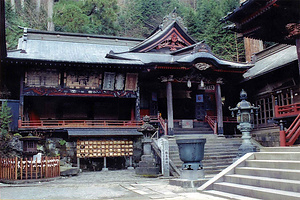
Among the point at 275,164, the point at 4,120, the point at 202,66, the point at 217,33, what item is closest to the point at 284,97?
the point at 202,66

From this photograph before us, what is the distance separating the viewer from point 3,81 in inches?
790

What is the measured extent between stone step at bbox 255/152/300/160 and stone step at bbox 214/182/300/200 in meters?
1.43

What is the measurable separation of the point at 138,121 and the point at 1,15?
1104 centimetres

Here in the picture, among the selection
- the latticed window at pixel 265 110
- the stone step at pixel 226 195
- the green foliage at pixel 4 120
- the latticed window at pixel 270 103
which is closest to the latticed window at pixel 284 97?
the latticed window at pixel 270 103

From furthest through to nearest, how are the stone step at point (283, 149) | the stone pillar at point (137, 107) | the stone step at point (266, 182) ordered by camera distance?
the stone pillar at point (137, 107) < the stone step at point (283, 149) < the stone step at point (266, 182)

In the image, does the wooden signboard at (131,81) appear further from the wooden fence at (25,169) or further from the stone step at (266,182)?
the stone step at (266,182)

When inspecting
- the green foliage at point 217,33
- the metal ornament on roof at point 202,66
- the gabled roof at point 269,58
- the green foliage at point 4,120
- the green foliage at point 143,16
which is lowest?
the green foliage at point 4,120

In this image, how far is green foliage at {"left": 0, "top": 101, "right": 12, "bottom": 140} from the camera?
53.5ft

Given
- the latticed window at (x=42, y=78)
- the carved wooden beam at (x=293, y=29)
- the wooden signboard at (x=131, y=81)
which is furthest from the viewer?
the wooden signboard at (x=131, y=81)

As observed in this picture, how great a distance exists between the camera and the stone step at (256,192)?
602 centimetres

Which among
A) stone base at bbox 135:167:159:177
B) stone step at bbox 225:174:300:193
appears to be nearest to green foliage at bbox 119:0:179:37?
stone base at bbox 135:167:159:177

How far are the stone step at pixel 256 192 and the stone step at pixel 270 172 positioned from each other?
54 centimetres

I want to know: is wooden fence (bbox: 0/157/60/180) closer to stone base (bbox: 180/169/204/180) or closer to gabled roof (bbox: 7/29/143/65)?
stone base (bbox: 180/169/204/180)

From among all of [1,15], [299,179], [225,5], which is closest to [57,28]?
[225,5]
